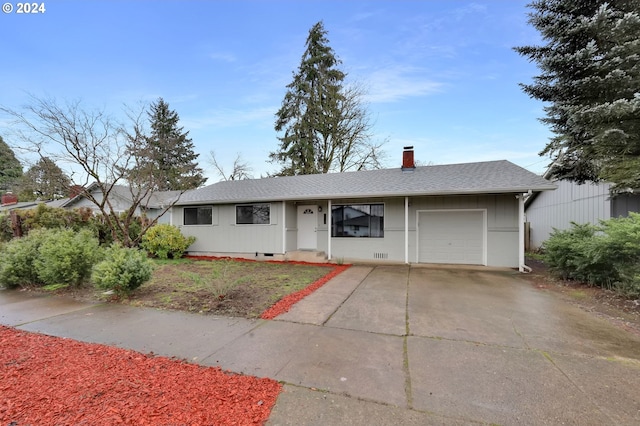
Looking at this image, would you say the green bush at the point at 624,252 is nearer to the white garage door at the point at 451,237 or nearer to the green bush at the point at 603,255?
the green bush at the point at 603,255

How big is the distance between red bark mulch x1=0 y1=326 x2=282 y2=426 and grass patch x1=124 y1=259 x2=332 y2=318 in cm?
179

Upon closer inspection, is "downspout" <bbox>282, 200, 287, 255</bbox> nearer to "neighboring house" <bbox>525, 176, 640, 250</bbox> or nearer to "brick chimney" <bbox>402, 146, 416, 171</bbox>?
"brick chimney" <bbox>402, 146, 416, 171</bbox>

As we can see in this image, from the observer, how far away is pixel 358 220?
1056cm

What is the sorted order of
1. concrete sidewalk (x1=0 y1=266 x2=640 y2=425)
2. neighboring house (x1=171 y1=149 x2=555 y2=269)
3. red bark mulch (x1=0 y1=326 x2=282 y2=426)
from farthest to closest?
1. neighboring house (x1=171 y1=149 x2=555 y2=269)
2. concrete sidewalk (x1=0 y1=266 x2=640 y2=425)
3. red bark mulch (x1=0 y1=326 x2=282 y2=426)

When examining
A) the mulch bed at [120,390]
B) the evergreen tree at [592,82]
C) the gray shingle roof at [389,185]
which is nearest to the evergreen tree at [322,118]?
the gray shingle roof at [389,185]

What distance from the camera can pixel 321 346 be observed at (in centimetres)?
344

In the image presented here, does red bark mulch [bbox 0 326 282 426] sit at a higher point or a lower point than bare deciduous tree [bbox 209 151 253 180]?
lower

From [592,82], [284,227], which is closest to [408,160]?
[592,82]

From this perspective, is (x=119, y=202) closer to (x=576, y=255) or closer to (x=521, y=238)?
(x=521, y=238)

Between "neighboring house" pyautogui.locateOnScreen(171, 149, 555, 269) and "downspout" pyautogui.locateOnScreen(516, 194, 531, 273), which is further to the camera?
"neighboring house" pyautogui.locateOnScreen(171, 149, 555, 269)

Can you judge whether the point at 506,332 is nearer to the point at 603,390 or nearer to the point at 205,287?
the point at 603,390

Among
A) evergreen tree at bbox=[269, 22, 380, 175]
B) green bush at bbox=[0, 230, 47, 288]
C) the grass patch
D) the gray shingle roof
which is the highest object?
evergreen tree at bbox=[269, 22, 380, 175]

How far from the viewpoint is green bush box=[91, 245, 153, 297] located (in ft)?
18.0

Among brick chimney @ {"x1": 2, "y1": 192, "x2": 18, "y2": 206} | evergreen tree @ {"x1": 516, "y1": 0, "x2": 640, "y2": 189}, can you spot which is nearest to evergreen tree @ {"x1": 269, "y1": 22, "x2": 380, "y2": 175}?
evergreen tree @ {"x1": 516, "y1": 0, "x2": 640, "y2": 189}
